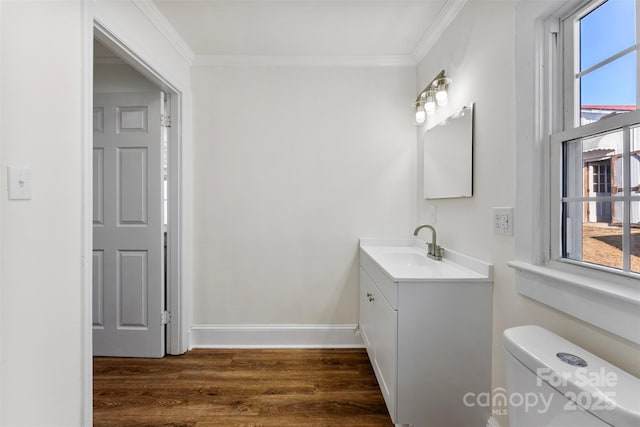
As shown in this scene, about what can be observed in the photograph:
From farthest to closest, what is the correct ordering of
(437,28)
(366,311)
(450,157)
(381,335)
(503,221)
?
(366,311)
(437,28)
(450,157)
(381,335)
(503,221)

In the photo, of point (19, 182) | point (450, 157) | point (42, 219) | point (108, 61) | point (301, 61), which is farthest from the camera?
point (301, 61)

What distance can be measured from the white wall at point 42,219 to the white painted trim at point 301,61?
46.4 inches

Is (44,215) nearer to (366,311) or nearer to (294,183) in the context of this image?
(294,183)

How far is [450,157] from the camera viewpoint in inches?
72.0

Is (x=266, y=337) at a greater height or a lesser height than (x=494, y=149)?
lesser

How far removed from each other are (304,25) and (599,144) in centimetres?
177

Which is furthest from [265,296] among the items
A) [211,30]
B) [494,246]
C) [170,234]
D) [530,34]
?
[530,34]

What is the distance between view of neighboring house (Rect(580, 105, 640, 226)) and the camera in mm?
878

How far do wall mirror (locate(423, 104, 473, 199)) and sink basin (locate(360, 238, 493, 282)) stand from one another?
387 mm

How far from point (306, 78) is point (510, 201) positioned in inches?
70.6

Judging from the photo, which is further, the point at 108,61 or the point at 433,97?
the point at 108,61

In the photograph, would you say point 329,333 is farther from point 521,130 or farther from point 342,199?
point 521,130

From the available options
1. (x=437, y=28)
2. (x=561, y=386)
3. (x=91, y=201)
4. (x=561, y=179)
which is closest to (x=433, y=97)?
(x=437, y=28)

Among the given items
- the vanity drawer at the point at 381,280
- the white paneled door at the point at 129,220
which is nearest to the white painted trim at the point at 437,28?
the vanity drawer at the point at 381,280
